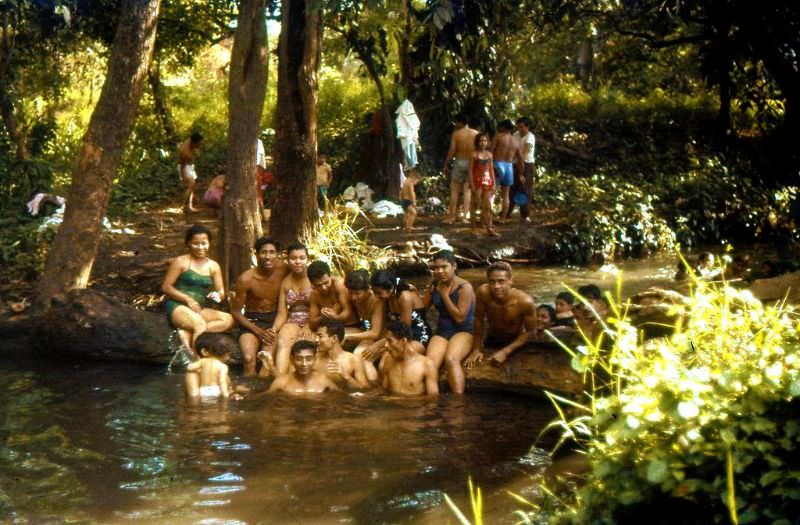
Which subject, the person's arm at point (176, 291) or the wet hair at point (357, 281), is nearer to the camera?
the wet hair at point (357, 281)

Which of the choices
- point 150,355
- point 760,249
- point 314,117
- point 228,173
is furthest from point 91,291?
point 760,249

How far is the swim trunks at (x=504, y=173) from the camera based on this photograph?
703 inches

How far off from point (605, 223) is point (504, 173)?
219 centimetres

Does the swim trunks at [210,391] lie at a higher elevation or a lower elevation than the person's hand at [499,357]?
lower

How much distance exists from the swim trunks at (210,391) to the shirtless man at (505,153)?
29.9ft

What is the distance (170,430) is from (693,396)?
5600 mm

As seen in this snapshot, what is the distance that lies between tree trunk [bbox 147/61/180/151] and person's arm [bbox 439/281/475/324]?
14.6 metres

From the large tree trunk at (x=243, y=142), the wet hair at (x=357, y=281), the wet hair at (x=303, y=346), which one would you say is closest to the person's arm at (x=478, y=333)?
the wet hair at (x=357, y=281)

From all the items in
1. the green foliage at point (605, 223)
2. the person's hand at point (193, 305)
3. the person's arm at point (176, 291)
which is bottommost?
the person's hand at point (193, 305)

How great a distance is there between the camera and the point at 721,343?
473 centimetres

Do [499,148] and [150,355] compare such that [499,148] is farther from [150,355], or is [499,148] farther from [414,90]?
[150,355]

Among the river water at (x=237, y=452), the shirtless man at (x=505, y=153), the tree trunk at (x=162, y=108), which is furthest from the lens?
the tree trunk at (x=162, y=108)

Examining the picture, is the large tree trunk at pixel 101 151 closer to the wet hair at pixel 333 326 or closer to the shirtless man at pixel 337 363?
the wet hair at pixel 333 326

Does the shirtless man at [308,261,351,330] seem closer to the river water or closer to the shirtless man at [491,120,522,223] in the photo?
the river water
